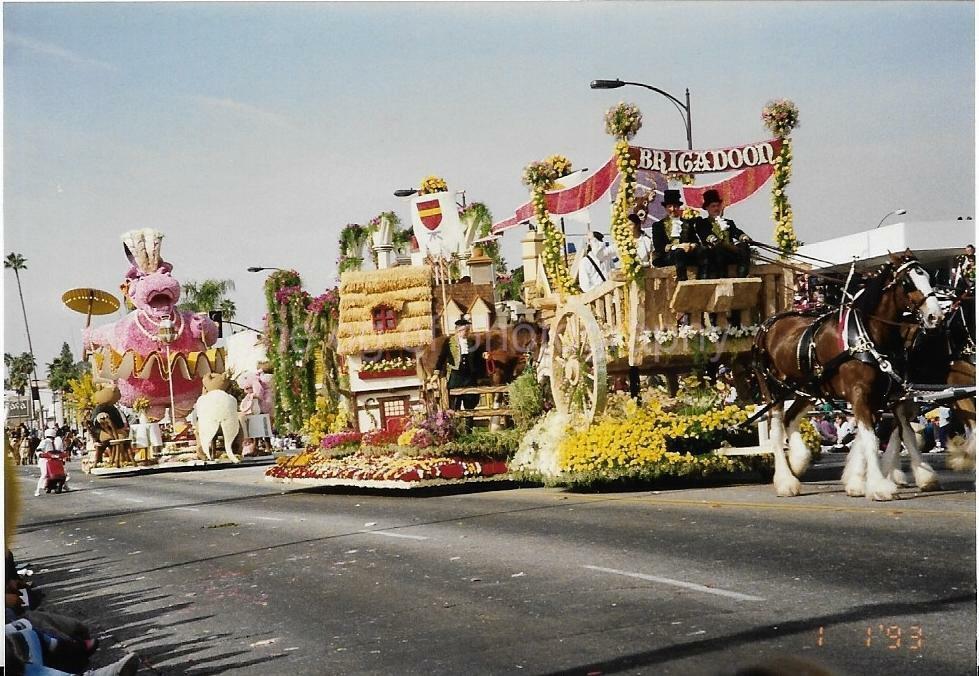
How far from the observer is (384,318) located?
2619 centimetres

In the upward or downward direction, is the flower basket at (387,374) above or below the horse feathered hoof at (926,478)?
above

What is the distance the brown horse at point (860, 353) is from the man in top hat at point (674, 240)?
1724mm

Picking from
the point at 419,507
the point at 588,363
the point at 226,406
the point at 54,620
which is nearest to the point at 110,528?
the point at 419,507

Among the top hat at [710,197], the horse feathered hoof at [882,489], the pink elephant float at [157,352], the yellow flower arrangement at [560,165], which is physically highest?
the yellow flower arrangement at [560,165]

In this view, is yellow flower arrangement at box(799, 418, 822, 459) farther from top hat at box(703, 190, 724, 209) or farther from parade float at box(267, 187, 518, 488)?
parade float at box(267, 187, 518, 488)

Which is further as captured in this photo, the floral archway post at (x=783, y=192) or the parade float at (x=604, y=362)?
the parade float at (x=604, y=362)

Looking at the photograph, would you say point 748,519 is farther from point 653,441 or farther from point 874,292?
point 653,441

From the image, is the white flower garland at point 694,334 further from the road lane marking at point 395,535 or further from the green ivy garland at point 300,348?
the green ivy garland at point 300,348

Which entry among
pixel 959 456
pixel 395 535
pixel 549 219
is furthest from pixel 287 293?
pixel 959 456

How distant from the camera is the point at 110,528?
52.2ft

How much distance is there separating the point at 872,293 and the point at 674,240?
148 inches

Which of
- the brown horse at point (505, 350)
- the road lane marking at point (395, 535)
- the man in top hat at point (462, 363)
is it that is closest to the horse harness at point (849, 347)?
the road lane marking at point (395, 535)

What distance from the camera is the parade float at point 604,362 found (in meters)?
13.9

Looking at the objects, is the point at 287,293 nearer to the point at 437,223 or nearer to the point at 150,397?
the point at 437,223
